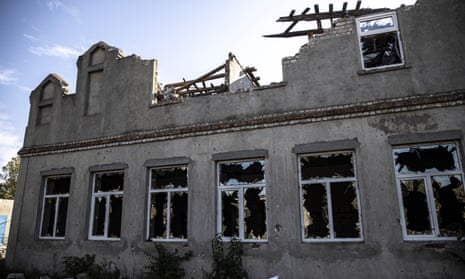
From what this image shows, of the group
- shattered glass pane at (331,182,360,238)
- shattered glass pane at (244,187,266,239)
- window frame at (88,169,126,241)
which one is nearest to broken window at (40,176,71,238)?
window frame at (88,169,126,241)

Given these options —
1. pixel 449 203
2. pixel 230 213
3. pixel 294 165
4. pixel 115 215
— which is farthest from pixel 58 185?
pixel 449 203

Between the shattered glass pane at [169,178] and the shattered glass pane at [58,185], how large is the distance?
3.43 m

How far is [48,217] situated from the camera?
10.6m

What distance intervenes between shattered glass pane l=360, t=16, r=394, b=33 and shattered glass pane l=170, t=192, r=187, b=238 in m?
6.46

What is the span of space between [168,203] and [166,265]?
1725 mm

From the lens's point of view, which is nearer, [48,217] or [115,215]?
[115,215]

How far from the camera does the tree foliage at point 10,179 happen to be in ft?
104

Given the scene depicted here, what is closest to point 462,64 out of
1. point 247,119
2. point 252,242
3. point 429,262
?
point 429,262

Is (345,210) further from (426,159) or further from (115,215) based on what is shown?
(115,215)

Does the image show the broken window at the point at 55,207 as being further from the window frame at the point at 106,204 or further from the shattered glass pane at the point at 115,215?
the shattered glass pane at the point at 115,215


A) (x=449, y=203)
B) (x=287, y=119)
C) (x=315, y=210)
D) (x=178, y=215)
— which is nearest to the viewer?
(x=449, y=203)

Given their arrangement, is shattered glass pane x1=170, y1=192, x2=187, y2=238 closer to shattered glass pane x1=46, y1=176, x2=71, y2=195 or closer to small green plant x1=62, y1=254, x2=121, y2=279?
small green plant x1=62, y1=254, x2=121, y2=279

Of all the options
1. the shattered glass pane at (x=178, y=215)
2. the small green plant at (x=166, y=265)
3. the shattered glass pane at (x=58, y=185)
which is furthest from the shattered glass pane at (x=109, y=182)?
the small green plant at (x=166, y=265)

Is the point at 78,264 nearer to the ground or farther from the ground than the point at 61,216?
nearer to the ground
